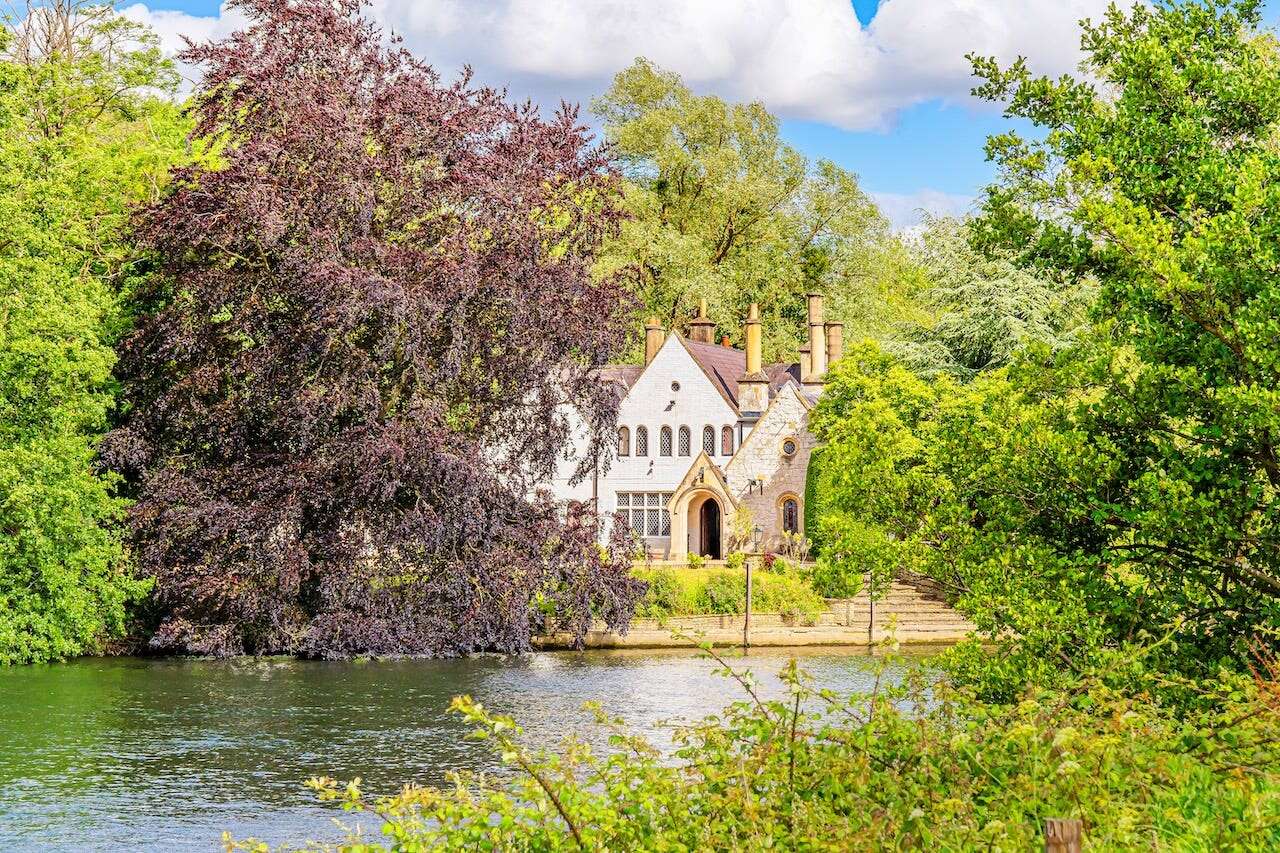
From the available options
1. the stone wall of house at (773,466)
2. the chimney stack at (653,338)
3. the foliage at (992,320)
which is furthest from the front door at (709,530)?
the foliage at (992,320)

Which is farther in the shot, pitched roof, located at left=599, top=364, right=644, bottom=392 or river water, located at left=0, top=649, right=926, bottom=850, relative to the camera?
pitched roof, located at left=599, top=364, right=644, bottom=392

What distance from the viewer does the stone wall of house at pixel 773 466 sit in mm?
53719

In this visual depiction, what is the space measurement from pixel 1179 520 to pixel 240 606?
2503 cm

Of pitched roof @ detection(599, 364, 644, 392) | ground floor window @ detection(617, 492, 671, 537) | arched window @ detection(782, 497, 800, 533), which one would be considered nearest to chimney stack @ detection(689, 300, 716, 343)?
pitched roof @ detection(599, 364, 644, 392)

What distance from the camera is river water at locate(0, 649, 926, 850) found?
1969 cm

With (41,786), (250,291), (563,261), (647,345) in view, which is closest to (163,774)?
(41,786)

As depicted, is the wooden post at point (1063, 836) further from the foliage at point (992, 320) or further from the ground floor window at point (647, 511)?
the ground floor window at point (647, 511)

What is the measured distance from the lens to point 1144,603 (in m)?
14.0

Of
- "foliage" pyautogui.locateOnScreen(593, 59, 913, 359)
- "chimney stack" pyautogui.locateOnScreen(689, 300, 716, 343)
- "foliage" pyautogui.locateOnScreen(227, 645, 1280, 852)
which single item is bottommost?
"foliage" pyautogui.locateOnScreen(227, 645, 1280, 852)

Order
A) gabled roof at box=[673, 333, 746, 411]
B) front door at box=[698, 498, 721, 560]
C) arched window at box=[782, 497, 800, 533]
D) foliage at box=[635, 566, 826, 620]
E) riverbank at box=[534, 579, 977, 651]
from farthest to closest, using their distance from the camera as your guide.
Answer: gabled roof at box=[673, 333, 746, 411]
front door at box=[698, 498, 721, 560]
arched window at box=[782, 497, 800, 533]
foliage at box=[635, 566, 826, 620]
riverbank at box=[534, 579, 977, 651]

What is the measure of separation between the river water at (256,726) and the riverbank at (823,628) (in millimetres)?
1228

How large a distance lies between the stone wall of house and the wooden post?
159 feet

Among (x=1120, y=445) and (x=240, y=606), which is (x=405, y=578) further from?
(x=1120, y=445)

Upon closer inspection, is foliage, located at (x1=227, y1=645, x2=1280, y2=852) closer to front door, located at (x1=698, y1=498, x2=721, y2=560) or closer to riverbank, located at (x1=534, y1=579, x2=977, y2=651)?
riverbank, located at (x1=534, y1=579, x2=977, y2=651)
